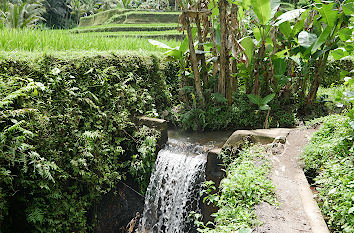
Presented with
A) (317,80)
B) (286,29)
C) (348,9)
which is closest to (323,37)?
(348,9)

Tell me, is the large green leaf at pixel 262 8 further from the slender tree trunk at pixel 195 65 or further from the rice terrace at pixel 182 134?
the slender tree trunk at pixel 195 65

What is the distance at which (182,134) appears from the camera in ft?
18.2

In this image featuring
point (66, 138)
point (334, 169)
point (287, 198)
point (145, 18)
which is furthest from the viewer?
point (145, 18)

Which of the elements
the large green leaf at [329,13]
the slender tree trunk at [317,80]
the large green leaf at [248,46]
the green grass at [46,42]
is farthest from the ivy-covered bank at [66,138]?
the large green leaf at [329,13]

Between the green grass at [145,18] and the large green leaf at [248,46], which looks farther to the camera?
the green grass at [145,18]

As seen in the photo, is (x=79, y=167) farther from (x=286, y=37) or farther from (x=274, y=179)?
(x=286, y=37)

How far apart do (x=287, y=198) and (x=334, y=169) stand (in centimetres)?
61

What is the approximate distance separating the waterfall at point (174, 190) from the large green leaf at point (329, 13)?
2972mm

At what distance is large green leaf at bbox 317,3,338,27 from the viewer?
4.44m

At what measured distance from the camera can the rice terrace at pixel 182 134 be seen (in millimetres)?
2930

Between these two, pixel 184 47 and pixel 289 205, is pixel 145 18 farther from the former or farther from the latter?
pixel 289 205

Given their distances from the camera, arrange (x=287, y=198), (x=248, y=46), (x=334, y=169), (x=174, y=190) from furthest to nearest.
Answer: (x=248, y=46) → (x=174, y=190) → (x=334, y=169) → (x=287, y=198)

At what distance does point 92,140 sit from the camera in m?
3.99

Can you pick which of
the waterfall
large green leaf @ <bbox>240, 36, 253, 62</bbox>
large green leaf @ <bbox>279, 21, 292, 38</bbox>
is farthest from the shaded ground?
large green leaf @ <bbox>279, 21, 292, 38</bbox>
